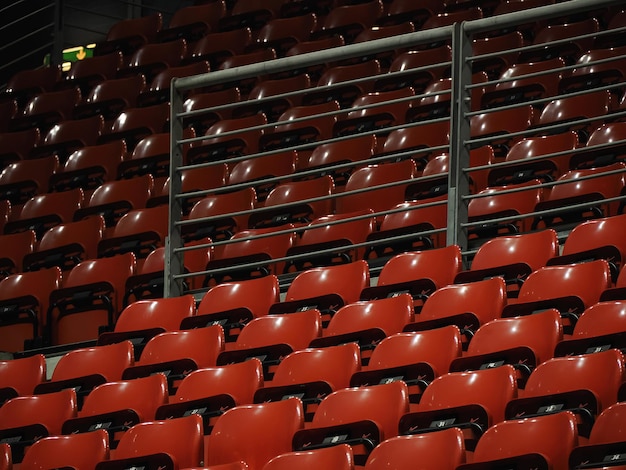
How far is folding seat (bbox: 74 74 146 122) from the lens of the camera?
982cm

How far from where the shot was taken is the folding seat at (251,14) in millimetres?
10531

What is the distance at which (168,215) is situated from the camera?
7164 mm

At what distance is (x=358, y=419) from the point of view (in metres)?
4.65

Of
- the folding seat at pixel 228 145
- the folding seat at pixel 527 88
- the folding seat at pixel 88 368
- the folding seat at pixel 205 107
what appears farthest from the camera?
the folding seat at pixel 205 107

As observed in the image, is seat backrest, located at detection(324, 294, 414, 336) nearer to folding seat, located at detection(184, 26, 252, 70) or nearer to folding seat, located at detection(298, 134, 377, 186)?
folding seat, located at detection(298, 134, 377, 186)

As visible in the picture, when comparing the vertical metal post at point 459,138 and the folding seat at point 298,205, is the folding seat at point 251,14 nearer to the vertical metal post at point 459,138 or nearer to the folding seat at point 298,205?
the folding seat at point 298,205

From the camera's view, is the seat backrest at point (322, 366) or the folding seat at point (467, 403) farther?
the seat backrest at point (322, 366)

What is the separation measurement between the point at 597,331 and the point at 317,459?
1.01m

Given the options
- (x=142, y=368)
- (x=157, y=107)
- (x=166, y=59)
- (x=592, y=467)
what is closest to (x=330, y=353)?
(x=142, y=368)

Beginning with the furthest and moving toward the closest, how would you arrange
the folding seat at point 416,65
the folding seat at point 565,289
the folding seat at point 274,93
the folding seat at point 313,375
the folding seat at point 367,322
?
the folding seat at point 274,93 → the folding seat at point 416,65 → the folding seat at point 367,322 → the folding seat at point 313,375 → the folding seat at point 565,289

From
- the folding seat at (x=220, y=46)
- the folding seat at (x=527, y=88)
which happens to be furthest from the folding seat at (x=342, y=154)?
the folding seat at (x=220, y=46)

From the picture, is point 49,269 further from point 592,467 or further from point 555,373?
point 592,467

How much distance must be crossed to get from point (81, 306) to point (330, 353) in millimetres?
2180

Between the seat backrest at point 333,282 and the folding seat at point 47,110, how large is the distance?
4.33 meters
